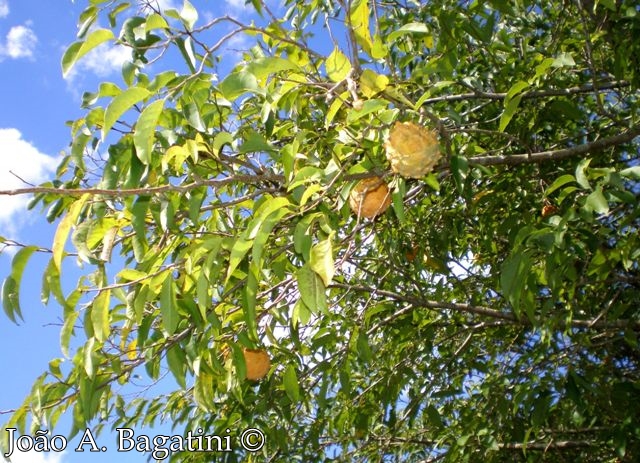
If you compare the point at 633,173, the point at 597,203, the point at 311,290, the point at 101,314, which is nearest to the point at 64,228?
the point at 101,314

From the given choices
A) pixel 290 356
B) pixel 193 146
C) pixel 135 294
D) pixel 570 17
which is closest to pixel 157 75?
pixel 193 146

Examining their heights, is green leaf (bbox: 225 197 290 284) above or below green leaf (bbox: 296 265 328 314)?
above

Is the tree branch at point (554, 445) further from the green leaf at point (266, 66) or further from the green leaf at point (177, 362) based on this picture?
the green leaf at point (266, 66)

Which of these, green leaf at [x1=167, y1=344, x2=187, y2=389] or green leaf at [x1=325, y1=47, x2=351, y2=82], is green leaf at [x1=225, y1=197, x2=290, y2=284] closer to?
green leaf at [x1=325, y1=47, x2=351, y2=82]

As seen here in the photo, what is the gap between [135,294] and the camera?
1.60 meters

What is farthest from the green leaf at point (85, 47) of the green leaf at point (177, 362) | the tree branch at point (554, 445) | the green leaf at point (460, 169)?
the tree branch at point (554, 445)

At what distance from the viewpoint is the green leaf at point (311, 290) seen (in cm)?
130

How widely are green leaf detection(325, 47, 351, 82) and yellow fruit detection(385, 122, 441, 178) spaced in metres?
0.17

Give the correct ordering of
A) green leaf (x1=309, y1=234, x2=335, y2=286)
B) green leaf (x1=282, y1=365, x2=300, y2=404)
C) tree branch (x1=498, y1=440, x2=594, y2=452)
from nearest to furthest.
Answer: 1. green leaf (x1=309, y1=234, x2=335, y2=286)
2. green leaf (x1=282, y1=365, x2=300, y2=404)
3. tree branch (x1=498, y1=440, x2=594, y2=452)

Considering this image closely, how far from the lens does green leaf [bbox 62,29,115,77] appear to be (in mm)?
1302

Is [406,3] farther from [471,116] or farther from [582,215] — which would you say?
[582,215]

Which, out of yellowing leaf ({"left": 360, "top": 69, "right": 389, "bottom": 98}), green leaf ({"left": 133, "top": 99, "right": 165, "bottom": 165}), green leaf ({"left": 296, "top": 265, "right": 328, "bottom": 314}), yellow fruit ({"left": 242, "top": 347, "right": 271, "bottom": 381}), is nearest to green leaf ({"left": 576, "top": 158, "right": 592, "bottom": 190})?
yellowing leaf ({"left": 360, "top": 69, "right": 389, "bottom": 98})

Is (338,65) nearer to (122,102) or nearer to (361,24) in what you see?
(361,24)

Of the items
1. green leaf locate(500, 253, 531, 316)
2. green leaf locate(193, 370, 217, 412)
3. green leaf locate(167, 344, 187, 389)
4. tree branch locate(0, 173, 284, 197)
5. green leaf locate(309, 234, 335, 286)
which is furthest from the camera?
green leaf locate(193, 370, 217, 412)
